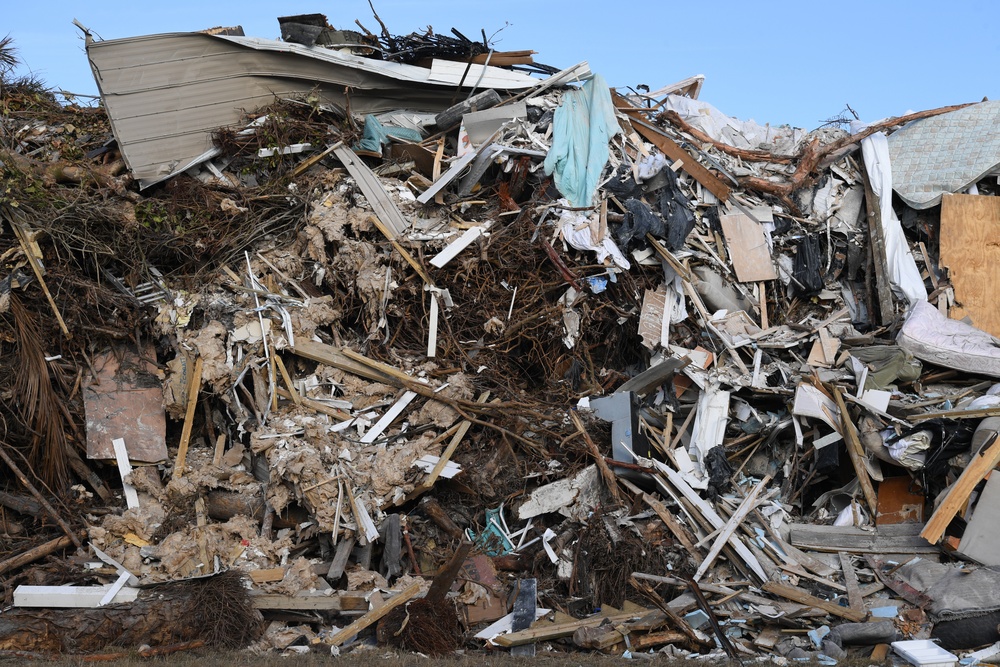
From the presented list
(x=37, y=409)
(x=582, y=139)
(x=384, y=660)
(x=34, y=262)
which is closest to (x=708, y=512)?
(x=384, y=660)

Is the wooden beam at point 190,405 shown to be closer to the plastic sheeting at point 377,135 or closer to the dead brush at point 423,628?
A: the dead brush at point 423,628

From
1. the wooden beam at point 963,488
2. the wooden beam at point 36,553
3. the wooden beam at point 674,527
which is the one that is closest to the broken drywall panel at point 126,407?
the wooden beam at point 36,553

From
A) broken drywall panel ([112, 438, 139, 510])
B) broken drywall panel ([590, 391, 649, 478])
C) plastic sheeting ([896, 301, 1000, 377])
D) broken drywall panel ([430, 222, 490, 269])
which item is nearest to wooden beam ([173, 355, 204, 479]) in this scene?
broken drywall panel ([112, 438, 139, 510])

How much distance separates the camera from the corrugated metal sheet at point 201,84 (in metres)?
9.54

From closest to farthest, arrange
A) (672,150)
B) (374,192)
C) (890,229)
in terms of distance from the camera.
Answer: (374,192)
(890,229)
(672,150)

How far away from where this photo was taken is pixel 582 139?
31.8ft

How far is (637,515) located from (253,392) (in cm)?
416

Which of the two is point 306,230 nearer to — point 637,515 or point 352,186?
point 352,186

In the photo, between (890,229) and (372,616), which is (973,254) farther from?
(372,616)

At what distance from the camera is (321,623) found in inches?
254

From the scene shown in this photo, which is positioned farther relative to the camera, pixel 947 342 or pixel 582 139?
pixel 582 139

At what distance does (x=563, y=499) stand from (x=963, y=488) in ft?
11.6

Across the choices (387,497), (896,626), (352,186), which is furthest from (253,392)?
(896,626)

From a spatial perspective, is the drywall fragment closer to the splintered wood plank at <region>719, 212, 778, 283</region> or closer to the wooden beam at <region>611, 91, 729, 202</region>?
the splintered wood plank at <region>719, 212, 778, 283</region>
